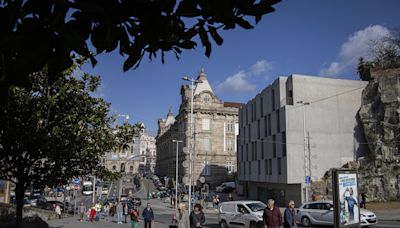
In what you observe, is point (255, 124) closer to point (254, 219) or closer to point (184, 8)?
point (254, 219)

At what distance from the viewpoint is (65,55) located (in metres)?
2.29

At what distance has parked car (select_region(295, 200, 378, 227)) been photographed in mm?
20672

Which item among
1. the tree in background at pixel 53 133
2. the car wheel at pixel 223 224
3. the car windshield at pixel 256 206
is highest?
the tree in background at pixel 53 133

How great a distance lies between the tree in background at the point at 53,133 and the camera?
9.98 m

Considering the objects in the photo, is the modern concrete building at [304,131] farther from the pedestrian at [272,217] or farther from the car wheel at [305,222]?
the pedestrian at [272,217]

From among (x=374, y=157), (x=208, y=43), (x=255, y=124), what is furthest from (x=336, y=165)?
(x=208, y=43)

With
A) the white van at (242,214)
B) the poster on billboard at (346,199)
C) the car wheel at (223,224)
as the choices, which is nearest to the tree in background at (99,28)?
the poster on billboard at (346,199)

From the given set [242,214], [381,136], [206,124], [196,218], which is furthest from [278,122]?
[206,124]

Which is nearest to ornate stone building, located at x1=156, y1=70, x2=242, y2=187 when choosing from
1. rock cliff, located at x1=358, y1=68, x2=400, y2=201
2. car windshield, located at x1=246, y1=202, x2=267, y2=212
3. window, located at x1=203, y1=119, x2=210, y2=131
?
window, located at x1=203, y1=119, x2=210, y2=131

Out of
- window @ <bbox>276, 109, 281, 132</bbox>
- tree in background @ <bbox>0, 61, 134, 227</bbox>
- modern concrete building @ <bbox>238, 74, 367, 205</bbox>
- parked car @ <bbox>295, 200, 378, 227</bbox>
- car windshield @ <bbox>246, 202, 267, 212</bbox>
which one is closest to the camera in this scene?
tree in background @ <bbox>0, 61, 134, 227</bbox>

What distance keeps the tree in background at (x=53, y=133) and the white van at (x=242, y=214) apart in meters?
10.1

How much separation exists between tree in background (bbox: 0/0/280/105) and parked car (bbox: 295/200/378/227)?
2077cm

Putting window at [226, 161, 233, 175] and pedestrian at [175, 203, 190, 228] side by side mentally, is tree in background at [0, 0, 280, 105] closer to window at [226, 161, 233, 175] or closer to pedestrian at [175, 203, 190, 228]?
pedestrian at [175, 203, 190, 228]

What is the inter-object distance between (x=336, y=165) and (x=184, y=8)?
44.7 meters
